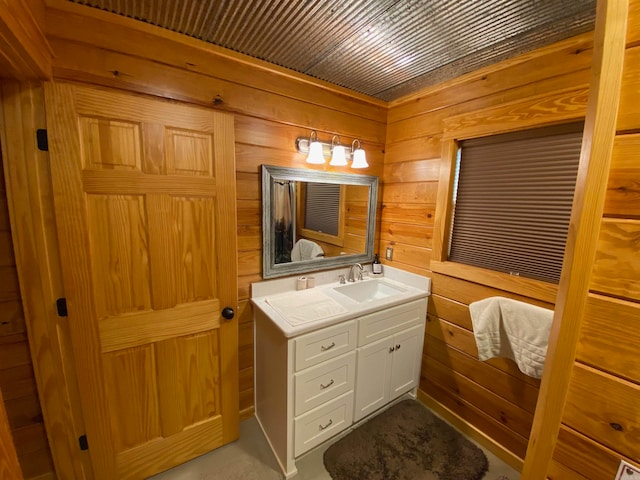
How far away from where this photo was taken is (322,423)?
5.27 feet

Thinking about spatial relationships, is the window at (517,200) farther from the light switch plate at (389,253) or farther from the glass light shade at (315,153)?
the glass light shade at (315,153)

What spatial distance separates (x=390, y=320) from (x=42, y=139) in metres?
2.03

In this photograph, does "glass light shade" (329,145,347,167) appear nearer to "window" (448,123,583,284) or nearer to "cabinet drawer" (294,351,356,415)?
"window" (448,123,583,284)

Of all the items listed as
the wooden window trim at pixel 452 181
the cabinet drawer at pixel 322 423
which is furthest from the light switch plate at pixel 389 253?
the cabinet drawer at pixel 322 423

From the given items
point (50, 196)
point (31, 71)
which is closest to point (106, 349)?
point (50, 196)

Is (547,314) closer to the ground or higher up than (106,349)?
higher up

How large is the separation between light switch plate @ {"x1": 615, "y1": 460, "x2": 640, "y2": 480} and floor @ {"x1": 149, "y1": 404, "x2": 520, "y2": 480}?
1.28 meters

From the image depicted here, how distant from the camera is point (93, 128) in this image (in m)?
1.21

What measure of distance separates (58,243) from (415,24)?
1.92 metres

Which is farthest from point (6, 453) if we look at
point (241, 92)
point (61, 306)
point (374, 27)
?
point (374, 27)

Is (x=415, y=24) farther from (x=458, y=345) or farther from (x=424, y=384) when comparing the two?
(x=424, y=384)

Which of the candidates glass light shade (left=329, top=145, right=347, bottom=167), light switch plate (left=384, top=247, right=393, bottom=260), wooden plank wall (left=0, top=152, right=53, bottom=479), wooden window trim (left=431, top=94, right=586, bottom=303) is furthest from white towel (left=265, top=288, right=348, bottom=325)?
wooden plank wall (left=0, top=152, right=53, bottom=479)

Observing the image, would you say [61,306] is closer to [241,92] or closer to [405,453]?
[241,92]

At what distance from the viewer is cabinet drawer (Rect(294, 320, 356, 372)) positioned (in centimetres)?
145
